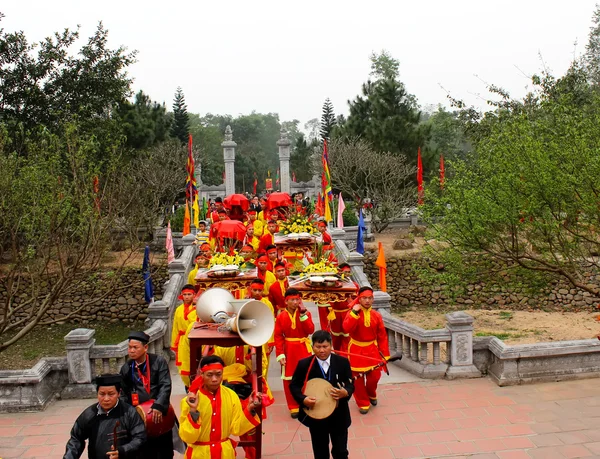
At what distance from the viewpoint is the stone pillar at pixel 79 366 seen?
8086 millimetres

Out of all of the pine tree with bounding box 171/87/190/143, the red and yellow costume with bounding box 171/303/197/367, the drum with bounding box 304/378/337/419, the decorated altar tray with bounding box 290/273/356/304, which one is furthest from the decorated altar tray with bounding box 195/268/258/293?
the pine tree with bounding box 171/87/190/143

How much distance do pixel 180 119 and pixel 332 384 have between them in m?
39.4

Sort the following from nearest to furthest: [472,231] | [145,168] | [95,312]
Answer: [472,231] → [95,312] → [145,168]

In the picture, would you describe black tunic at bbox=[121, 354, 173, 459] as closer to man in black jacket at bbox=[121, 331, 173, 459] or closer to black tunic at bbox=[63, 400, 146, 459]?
man in black jacket at bbox=[121, 331, 173, 459]

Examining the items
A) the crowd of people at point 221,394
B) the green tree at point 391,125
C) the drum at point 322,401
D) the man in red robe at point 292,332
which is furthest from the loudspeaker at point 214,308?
the green tree at point 391,125

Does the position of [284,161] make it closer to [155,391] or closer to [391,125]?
[391,125]

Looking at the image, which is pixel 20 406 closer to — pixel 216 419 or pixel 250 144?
pixel 216 419

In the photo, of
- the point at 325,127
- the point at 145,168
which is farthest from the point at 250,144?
the point at 145,168

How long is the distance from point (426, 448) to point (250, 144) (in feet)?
224

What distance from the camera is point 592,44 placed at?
2678cm

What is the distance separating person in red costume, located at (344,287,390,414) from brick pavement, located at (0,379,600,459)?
0.29 meters

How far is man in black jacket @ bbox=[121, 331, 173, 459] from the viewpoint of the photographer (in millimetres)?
5387

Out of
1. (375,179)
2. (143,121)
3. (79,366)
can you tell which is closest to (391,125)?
(375,179)

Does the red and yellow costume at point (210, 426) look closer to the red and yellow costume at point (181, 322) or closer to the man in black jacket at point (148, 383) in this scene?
the man in black jacket at point (148, 383)
